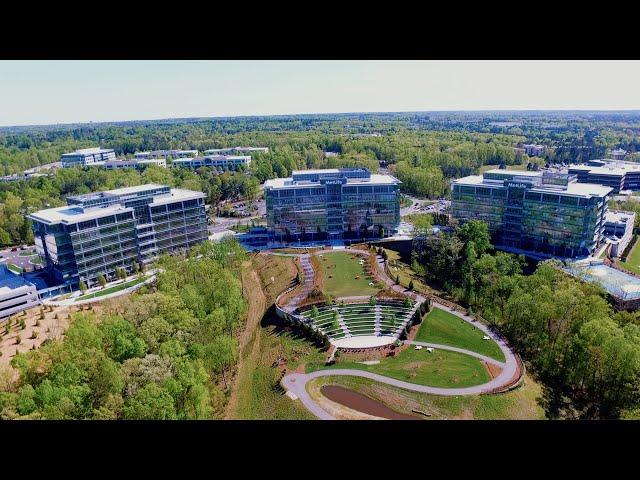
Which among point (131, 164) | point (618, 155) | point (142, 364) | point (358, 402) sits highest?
point (131, 164)

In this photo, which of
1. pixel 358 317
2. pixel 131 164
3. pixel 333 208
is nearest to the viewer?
pixel 358 317

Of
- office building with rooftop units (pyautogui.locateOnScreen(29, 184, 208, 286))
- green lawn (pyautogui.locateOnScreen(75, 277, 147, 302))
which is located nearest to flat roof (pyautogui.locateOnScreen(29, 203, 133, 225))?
office building with rooftop units (pyautogui.locateOnScreen(29, 184, 208, 286))

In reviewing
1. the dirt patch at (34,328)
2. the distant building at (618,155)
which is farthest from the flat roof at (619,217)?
the dirt patch at (34,328)

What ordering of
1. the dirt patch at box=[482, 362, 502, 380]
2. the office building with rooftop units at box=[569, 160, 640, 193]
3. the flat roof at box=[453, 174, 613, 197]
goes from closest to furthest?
the dirt patch at box=[482, 362, 502, 380] < the flat roof at box=[453, 174, 613, 197] < the office building with rooftop units at box=[569, 160, 640, 193]

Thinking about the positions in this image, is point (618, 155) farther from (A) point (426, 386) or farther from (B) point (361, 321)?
(A) point (426, 386)

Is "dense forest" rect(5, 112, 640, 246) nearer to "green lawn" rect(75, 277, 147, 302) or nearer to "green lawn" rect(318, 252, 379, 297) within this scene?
"green lawn" rect(75, 277, 147, 302)

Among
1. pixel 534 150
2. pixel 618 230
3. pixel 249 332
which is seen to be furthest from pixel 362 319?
pixel 534 150
